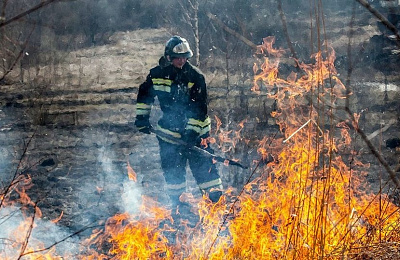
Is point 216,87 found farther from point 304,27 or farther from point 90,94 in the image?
point 304,27

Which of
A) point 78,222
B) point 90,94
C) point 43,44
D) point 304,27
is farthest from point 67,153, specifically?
point 304,27

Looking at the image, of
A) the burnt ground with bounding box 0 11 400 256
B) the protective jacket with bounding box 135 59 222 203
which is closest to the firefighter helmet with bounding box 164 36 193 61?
the protective jacket with bounding box 135 59 222 203

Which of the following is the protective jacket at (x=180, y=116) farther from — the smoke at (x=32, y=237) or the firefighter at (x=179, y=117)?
the smoke at (x=32, y=237)

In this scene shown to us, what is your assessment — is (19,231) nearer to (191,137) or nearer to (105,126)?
(191,137)

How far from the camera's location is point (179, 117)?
542cm

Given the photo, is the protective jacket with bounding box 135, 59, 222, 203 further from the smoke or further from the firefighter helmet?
the smoke

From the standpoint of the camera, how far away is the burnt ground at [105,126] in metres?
6.57

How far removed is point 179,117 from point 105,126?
16.9 ft

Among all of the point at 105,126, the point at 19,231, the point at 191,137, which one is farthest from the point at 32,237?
the point at 105,126

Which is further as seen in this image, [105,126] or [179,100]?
[105,126]

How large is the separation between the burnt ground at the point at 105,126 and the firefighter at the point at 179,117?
3.12 ft

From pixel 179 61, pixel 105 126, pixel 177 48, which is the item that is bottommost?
pixel 105 126

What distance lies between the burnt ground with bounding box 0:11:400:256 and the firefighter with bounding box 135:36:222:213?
3.12ft

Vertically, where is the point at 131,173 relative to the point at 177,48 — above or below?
below
